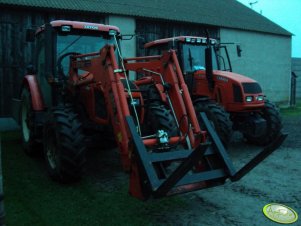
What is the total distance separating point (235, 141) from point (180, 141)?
4173 mm

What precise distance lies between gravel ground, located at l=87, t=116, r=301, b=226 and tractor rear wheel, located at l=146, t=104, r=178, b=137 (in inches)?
35.5

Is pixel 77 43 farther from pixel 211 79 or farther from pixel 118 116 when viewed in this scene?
pixel 211 79

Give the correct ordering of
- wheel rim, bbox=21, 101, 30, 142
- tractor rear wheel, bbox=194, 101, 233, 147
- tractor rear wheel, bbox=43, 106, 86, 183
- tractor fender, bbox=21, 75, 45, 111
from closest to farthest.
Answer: tractor rear wheel, bbox=43, 106, 86, 183 → tractor fender, bbox=21, 75, 45, 111 → tractor rear wheel, bbox=194, 101, 233, 147 → wheel rim, bbox=21, 101, 30, 142

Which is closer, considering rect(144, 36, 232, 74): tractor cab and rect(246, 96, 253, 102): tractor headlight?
rect(246, 96, 253, 102): tractor headlight

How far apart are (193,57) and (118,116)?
390 centimetres

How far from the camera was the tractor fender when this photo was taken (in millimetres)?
6355

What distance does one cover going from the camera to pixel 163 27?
12.6 m

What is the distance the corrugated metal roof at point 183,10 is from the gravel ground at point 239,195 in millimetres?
5337

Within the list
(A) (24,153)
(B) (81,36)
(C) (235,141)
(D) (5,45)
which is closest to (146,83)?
(B) (81,36)

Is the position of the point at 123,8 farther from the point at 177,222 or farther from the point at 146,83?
the point at 177,222

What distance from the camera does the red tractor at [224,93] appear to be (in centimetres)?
729

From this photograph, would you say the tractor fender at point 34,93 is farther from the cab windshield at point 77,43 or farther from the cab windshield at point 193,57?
the cab windshield at point 193,57

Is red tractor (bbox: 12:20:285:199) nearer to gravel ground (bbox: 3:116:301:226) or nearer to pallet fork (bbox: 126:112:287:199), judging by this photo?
pallet fork (bbox: 126:112:287:199)

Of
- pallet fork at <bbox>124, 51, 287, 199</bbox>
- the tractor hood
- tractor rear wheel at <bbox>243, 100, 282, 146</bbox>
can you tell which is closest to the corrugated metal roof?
the tractor hood
